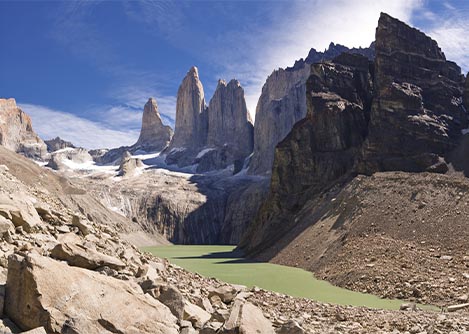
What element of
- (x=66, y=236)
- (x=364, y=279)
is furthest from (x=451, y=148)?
(x=66, y=236)

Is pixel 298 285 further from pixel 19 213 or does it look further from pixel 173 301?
pixel 173 301

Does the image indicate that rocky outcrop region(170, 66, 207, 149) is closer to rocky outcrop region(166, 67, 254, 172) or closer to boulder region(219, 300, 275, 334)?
rocky outcrop region(166, 67, 254, 172)

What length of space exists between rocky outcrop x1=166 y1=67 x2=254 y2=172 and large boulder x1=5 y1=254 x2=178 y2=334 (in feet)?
473

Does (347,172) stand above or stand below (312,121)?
below

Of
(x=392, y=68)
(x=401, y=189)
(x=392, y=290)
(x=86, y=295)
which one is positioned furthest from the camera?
(x=392, y=68)

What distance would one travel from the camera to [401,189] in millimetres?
39938

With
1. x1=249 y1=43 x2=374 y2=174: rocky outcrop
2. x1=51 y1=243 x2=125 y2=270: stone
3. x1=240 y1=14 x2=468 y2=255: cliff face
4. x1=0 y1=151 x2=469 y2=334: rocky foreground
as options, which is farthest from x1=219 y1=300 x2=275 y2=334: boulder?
x1=249 y1=43 x2=374 y2=174: rocky outcrop

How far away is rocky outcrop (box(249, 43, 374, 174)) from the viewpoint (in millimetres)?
140500

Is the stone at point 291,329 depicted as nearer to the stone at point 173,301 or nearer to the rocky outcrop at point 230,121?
the stone at point 173,301

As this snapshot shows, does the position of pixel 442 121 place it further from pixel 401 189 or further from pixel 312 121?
pixel 401 189

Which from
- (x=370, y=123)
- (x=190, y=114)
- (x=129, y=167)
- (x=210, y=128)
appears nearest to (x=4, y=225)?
(x=370, y=123)

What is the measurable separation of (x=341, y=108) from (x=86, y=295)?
2264 inches

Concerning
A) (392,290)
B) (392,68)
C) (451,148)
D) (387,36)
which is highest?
(387,36)

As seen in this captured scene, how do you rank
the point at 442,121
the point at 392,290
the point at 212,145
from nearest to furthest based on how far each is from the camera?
the point at 392,290
the point at 442,121
the point at 212,145
